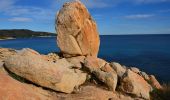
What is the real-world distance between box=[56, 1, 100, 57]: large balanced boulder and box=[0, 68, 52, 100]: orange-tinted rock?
27.6 ft

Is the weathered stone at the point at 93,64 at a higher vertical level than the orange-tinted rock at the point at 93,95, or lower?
higher

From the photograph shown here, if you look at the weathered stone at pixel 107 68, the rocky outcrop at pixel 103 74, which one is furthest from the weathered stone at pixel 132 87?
the weathered stone at pixel 107 68

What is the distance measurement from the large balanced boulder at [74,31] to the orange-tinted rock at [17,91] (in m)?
8.43

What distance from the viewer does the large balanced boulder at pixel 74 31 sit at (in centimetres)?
2495

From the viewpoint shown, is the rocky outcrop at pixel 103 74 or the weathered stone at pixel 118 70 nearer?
the rocky outcrop at pixel 103 74

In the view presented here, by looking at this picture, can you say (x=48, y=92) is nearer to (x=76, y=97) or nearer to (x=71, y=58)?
(x=76, y=97)

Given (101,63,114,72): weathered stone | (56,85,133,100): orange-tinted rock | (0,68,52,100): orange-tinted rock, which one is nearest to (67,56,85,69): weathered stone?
(101,63,114,72): weathered stone

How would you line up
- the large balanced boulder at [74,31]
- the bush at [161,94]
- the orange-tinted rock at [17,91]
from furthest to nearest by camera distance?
the large balanced boulder at [74,31] < the bush at [161,94] < the orange-tinted rock at [17,91]

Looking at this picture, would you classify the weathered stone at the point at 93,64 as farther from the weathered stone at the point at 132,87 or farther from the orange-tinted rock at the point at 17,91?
the orange-tinted rock at the point at 17,91

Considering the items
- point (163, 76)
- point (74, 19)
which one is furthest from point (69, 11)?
point (163, 76)

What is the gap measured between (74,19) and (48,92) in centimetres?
920

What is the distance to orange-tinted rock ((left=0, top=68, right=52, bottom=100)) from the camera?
15000mm

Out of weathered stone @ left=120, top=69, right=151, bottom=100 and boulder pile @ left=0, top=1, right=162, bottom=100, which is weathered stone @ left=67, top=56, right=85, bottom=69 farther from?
weathered stone @ left=120, top=69, right=151, bottom=100

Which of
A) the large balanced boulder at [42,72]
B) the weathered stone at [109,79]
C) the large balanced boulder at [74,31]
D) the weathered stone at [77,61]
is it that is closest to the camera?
the large balanced boulder at [42,72]
